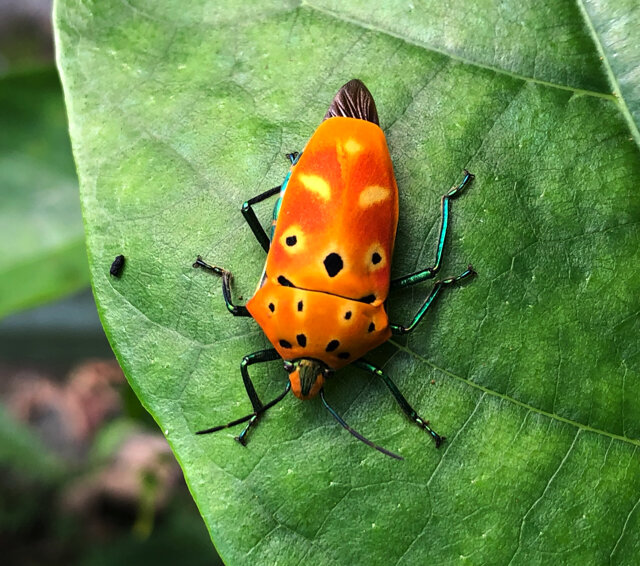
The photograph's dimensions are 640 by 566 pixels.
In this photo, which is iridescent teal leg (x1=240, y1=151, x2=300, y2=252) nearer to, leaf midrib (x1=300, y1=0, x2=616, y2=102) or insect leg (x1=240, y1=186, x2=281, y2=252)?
insect leg (x1=240, y1=186, x2=281, y2=252)

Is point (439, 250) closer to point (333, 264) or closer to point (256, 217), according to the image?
point (333, 264)

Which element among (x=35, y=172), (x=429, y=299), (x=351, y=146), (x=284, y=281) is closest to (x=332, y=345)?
(x=284, y=281)

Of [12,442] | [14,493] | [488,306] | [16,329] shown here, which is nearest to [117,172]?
[488,306]

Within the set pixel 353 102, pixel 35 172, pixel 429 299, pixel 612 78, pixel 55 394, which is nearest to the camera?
pixel 612 78

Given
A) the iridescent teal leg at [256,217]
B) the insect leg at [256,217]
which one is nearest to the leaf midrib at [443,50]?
the iridescent teal leg at [256,217]

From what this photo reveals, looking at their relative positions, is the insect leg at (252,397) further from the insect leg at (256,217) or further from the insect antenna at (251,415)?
the insect leg at (256,217)

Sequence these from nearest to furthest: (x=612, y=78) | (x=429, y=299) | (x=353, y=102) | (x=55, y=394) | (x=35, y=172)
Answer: (x=612, y=78) → (x=353, y=102) → (x=429, y=299) → (x=35, y=172) → (x=55, y=394)
